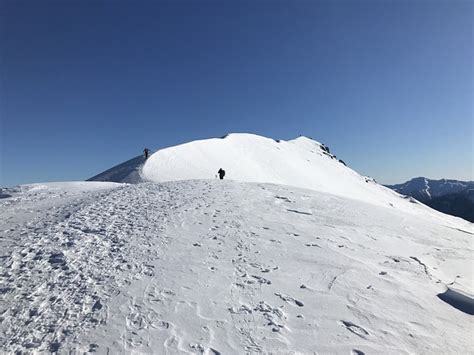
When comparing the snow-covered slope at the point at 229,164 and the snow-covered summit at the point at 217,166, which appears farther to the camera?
the snow-covered slope at the point at 229,164

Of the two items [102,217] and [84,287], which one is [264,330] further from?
[102,217]

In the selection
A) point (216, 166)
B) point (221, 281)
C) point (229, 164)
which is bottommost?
point (221, 281)

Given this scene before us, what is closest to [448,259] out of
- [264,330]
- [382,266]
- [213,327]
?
[382,266]

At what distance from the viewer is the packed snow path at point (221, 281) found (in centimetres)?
673

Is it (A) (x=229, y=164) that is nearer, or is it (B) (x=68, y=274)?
(B) (x=68, y=274)

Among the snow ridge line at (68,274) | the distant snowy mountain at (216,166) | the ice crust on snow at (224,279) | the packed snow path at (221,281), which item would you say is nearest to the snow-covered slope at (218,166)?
the distant snowy mountain at (216,166)

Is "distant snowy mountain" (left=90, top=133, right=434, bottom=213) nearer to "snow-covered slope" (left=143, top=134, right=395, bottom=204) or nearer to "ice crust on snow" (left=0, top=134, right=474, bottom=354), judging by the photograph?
"snow-covered slope" (left=143, top=134, right=395, bottom=204)

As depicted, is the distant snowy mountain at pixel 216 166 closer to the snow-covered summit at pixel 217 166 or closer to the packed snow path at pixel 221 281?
the snow-covered summit at pixel 217 166

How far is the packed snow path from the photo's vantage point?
673cm

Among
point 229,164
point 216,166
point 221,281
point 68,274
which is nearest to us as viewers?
point 68,274

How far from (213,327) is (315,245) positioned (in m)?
6.45

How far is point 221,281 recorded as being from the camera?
354 inches

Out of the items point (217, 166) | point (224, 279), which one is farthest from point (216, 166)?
point (224, 279)

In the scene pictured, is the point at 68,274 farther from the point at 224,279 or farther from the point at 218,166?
the point at 218,166
